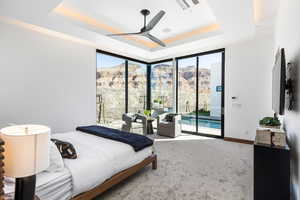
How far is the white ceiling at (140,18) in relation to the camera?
8.70ft

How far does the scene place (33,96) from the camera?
11.4 ft

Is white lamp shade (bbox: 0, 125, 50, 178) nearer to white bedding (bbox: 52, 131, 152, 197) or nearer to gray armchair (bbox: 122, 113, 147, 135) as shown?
white bedding (bbox: 52, 131, 152, 197)

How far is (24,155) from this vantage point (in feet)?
2.97

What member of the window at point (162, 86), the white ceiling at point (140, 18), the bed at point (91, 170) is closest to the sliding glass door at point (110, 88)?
the white ceiling at point (140, 18)

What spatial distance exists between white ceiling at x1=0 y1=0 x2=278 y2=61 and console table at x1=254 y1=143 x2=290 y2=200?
2199 mm

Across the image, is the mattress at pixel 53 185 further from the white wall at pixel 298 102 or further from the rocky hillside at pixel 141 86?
the rocky hillside at pixel 141 86

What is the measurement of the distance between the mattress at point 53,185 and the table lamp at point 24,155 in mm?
456

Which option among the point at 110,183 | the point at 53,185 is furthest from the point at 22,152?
the point at 110,183

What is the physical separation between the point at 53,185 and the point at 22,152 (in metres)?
0.81

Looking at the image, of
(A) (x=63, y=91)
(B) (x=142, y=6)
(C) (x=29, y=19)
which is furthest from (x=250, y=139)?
(C) (x=29, y=19)

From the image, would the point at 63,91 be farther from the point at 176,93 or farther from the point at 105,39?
the point at 176,93

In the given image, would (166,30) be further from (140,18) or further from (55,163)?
(55,163)

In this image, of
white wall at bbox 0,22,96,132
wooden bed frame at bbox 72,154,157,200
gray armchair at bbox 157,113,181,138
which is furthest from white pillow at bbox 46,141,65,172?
gray armchair at bbox 157,113,181,138

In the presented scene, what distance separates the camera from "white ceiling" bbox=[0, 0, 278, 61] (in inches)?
104
